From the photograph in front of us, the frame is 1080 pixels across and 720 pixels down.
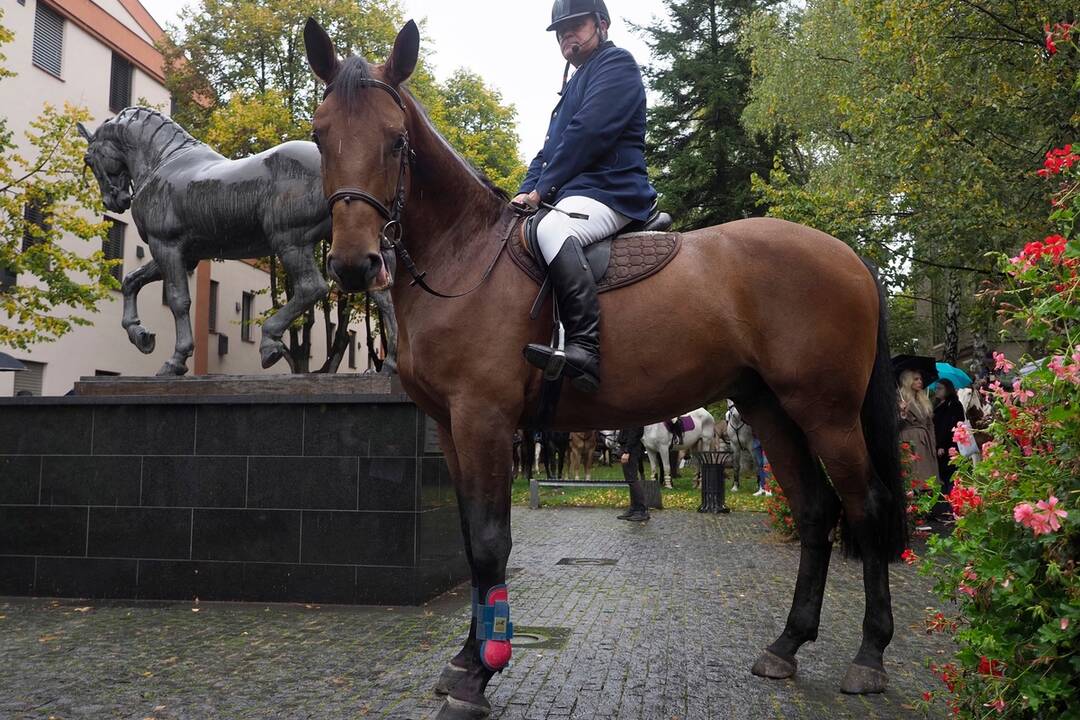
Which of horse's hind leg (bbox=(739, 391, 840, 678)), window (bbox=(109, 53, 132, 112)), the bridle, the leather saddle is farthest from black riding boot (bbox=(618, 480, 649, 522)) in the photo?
window (bbox=(109, 53, 132, 112))

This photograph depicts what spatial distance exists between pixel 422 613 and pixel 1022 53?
14714 mm

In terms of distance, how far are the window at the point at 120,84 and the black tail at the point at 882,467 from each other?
30.4 meters

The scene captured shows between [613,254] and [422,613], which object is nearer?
[613,254]

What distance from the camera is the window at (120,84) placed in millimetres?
29984

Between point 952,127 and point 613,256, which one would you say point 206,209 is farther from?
point 952,127

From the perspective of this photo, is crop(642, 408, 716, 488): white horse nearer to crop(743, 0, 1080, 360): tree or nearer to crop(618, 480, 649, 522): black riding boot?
crop(743, 0, 1080, 360): tree

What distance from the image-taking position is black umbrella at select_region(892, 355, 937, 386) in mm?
13516

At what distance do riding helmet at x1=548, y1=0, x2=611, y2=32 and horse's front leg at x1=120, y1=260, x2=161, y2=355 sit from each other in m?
4.98

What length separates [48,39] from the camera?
26750 mm

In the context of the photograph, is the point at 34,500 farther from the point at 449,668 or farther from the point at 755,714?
the point at 755,714

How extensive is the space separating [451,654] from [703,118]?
27843mm

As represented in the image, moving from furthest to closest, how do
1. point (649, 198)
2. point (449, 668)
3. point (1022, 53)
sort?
1. point (1022, 53)
2. point (649, 198)
3. point (449, 668)

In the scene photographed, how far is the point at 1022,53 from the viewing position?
15727 millimetres

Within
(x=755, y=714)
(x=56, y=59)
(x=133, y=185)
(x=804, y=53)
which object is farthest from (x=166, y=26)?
(x=755, y=714)
